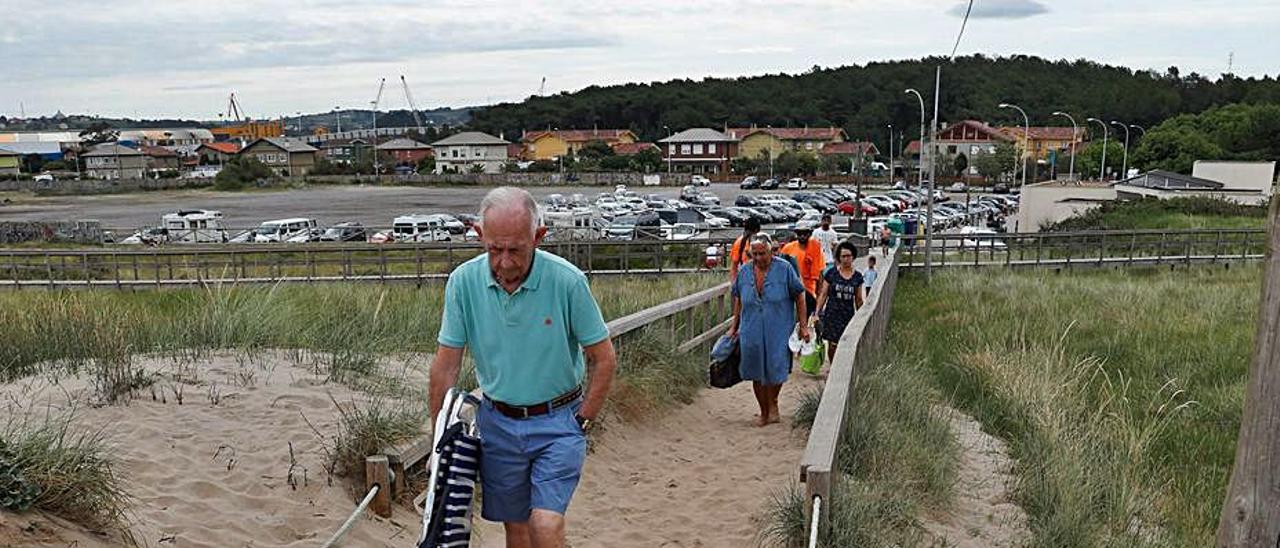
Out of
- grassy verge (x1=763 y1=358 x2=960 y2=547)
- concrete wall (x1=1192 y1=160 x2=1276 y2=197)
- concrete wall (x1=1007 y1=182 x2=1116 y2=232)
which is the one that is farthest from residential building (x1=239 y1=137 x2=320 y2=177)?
grassy verge (x1=763 y1=358 x2=960 y2=547)

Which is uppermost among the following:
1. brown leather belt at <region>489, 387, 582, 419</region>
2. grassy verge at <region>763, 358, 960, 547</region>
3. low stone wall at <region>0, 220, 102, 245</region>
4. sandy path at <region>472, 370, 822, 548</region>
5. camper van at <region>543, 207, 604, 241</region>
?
brown leather belt at <region>489, 387, 582, 419</region>

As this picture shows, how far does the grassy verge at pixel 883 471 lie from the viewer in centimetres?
441

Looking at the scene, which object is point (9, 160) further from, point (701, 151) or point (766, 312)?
point (766, 312)

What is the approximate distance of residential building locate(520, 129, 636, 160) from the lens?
128375 mm

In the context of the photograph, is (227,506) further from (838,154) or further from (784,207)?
(838,154)

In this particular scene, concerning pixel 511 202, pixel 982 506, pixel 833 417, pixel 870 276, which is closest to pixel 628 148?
pixel 870 276

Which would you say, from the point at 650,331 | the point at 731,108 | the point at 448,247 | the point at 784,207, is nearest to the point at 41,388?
the point at 650,331

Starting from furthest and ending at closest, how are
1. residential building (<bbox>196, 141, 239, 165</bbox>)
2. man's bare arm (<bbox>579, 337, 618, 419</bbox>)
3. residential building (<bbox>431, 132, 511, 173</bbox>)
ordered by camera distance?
residential building (<bbox>196, 141, 239, 165</bbox>)
residential building (<bbox>431, 132, 511, 173</bbox>)
man's bare arm (<bbox>579, 337, 618, 419</bbox>)

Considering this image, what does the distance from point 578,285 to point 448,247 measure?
18925 millimetres

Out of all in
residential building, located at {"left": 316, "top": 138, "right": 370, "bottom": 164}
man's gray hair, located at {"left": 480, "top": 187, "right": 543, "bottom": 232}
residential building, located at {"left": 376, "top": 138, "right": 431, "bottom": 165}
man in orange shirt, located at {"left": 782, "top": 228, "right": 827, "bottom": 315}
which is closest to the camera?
man's gray hair, located at {"left": 480, "top": 187, "right": 543, "bottom": 232}

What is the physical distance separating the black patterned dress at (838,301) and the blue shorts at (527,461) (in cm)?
593

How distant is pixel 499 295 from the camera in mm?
3424

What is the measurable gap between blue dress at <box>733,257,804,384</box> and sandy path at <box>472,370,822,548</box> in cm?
49

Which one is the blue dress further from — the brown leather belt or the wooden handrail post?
the wooden handrail post
